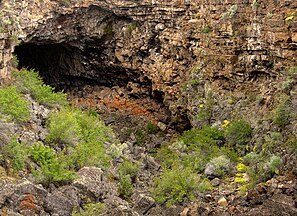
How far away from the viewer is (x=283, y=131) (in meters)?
21.9

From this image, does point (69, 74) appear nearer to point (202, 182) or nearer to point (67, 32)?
point (67, 32)

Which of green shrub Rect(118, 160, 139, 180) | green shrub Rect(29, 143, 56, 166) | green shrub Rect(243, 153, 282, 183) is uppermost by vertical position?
green shrub Rect(29, 143, 56, 166)

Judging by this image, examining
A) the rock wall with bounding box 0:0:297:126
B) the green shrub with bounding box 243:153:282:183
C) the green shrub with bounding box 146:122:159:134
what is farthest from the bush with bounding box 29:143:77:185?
the green shrub with bounding box 146:122:159:134

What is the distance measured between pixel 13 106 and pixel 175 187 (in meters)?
7.35

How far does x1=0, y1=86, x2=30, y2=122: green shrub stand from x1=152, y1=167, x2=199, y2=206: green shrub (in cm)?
610

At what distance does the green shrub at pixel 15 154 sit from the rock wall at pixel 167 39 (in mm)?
8830

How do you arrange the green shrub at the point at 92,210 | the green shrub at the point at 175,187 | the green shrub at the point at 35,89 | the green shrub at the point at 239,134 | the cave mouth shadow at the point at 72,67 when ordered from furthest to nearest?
the cave mouth shadow at the point at 72,67 → the green shrub at the point at 35,89 → the green shrub at the point at 239,134 → the green shrub at the point at 175,187 → the green shrub at the point at 92,210

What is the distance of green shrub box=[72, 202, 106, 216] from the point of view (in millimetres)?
16108

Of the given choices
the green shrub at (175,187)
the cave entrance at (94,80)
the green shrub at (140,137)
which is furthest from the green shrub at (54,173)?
the cave entrance at (94,80)

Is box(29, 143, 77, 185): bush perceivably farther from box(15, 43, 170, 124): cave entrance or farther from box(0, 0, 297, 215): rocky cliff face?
box(15, 43, 170, 124): cave entrance

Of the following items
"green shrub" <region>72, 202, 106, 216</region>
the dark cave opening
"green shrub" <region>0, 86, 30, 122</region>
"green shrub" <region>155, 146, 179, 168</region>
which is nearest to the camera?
"green shrub" <region>72, 202, 106, 216</region>

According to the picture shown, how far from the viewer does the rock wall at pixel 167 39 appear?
25.3 meters

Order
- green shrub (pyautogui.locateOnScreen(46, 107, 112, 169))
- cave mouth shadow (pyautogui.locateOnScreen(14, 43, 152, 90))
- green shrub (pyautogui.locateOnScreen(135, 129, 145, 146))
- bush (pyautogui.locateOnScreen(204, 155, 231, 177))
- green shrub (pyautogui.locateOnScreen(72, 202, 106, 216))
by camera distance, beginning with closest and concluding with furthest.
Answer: green shrub (pyautogui.locateOnScreen(72, 202, 106, 216)), green shrub (pyautogui.locateOnScreen(46, 107, 112, 169)), bush (pyautogui.locateOnScreen(204, 155, 231, 177)), green shrub (pyautogui.locateOnScreen(135, 129, 145, 146)), cave mouth shadow (pyautogui.locateOnScreen(14, 43, 152, 90))

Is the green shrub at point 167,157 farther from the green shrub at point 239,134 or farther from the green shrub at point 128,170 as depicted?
the green shrub at point 239,134
